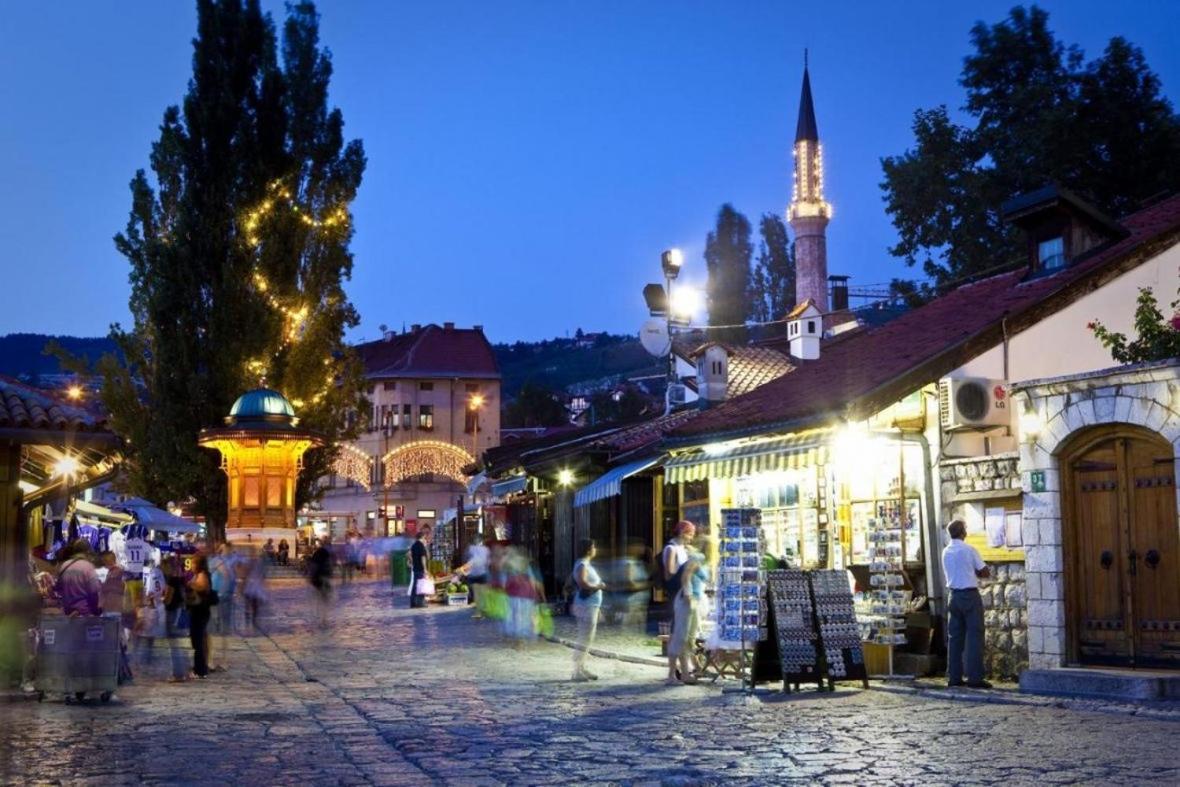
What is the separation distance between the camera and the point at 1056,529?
14.4m

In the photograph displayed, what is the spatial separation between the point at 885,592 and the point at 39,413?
961 cm

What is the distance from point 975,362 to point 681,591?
5051 millimetres

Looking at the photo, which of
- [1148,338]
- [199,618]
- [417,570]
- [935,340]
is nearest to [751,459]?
[935,340]

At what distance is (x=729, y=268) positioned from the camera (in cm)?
9488

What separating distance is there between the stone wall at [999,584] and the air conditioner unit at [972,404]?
57cm

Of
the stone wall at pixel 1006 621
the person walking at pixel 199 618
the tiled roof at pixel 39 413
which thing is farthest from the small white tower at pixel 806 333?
the tiled roof at pixel 39 413

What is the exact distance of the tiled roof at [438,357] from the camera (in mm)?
91500

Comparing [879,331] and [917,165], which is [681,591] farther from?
[917,165]

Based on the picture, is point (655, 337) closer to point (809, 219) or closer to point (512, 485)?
point (512, 485)

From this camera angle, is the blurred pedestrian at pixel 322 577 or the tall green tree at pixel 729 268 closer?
the blurred pedestrian at pixel 322 577

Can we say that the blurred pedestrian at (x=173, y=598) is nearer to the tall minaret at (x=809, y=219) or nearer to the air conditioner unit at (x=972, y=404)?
the air conditioner unit at (x=972, y=404)

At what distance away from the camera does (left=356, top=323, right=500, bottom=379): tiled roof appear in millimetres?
91500

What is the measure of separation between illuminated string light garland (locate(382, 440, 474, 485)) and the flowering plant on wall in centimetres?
2986

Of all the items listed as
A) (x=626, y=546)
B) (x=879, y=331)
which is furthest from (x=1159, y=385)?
(x=626, y=546)
